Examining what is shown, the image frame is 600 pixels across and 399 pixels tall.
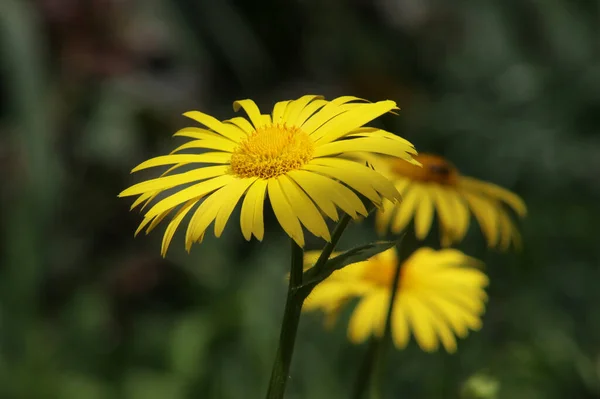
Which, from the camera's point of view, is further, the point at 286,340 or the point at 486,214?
the point at 486,214

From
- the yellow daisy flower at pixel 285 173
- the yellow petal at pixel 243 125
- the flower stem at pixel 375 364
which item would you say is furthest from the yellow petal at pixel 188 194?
the flower stem at pixel 375 364

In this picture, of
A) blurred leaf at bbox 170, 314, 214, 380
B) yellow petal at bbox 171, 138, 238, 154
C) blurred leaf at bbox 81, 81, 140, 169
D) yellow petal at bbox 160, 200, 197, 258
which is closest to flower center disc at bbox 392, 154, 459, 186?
yellow petal at bbox 171, 138, 238, 154

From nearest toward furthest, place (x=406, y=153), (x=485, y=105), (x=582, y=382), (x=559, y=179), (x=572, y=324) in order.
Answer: (x=406, y=153) < (x=582, y=382) < (x=572, y=324) < (x=559, y=179) < (x=485, y=105)

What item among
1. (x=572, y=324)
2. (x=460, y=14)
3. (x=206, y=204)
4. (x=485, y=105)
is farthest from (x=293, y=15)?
(x=206, y=204)

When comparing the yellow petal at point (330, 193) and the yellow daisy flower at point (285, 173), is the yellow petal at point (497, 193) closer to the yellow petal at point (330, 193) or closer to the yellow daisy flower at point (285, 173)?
the yellow daisy flower at point (285, 173)

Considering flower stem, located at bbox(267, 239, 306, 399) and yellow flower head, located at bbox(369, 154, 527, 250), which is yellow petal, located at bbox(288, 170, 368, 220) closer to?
flower stem, located at bbox(267, 239, 306, 399)

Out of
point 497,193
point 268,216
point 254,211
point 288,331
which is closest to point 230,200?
point 254,211

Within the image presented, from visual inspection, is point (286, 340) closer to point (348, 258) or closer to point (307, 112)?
point (348, 258)

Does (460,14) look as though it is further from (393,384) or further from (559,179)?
(393,384)
